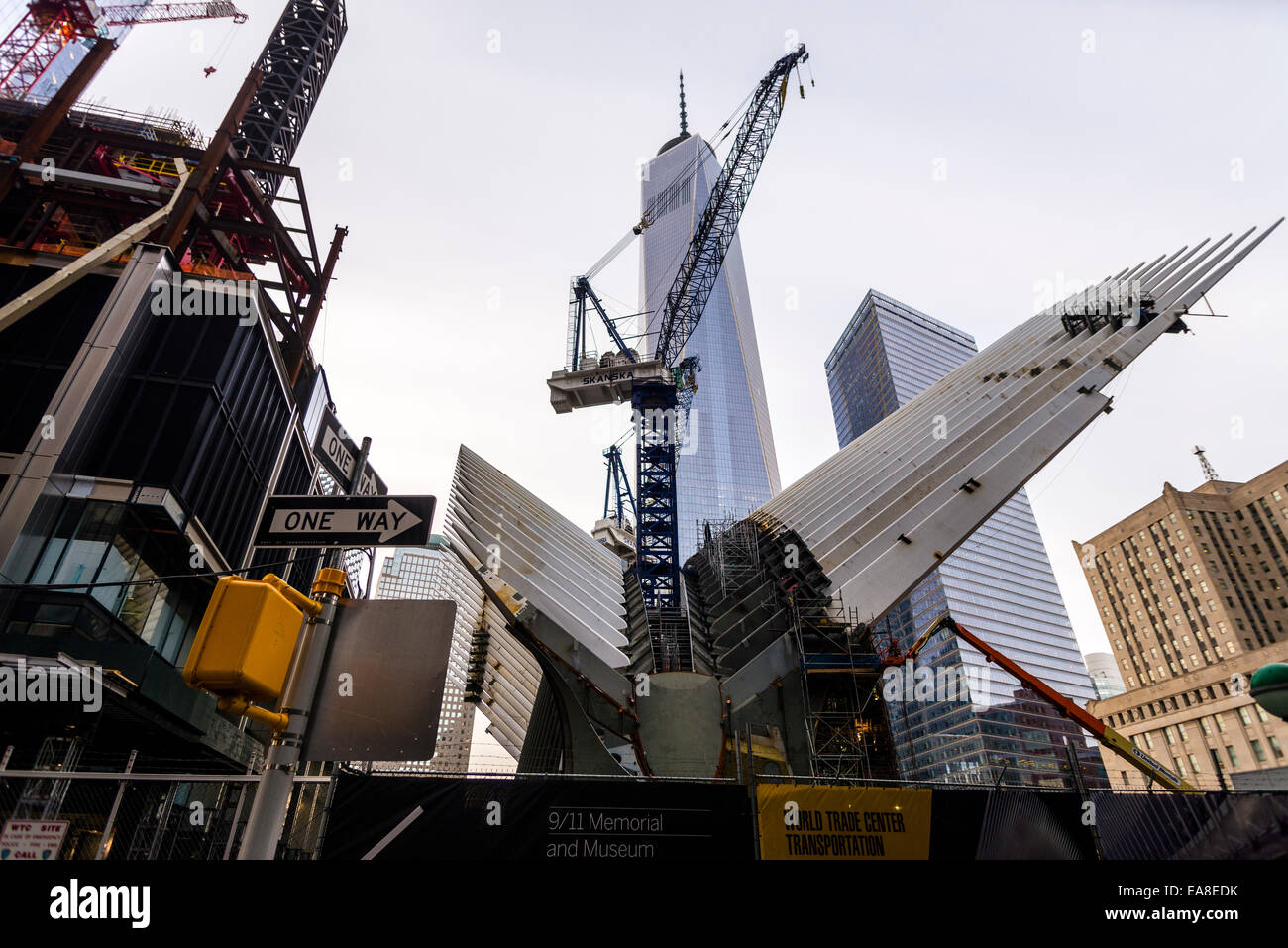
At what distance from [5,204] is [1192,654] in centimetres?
14635

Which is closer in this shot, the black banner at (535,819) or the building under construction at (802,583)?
the black banner at (535,819)

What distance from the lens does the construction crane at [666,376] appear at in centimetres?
4062

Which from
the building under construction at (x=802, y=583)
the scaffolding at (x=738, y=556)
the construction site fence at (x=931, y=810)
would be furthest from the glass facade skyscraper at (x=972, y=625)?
the construction site fence at (x=931, y=810)

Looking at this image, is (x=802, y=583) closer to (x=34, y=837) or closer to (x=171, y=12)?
(x=34, y=837)

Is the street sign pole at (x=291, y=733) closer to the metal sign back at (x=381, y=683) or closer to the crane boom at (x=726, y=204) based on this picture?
the metal sign back at (x=381, y=683)

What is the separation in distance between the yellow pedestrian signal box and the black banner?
482 cm

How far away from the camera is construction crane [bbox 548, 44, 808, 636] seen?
4062 cm

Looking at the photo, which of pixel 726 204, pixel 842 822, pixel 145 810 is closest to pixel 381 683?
pixel 842 822

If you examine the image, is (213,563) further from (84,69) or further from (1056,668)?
(1056,668)

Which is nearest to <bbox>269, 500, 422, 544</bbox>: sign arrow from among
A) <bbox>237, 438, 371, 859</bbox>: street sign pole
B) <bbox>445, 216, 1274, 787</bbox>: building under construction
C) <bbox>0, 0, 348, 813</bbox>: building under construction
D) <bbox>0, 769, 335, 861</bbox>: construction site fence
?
<bbox>237, 438, 371, 859</bbox>: street sign pole

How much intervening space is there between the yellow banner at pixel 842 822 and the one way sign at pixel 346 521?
6247 mm

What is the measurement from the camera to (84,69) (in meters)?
29.8

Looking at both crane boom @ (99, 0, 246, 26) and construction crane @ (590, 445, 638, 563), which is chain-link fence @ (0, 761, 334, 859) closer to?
construction crane @ (590, 445, 638, 563)
